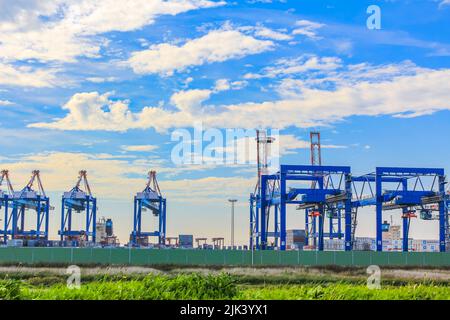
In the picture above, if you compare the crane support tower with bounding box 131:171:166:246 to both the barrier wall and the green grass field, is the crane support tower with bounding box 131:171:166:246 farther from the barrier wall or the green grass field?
the green grass field

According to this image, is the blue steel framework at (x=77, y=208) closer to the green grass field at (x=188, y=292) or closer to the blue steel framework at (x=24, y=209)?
the blue steel framework at (x=24, y=209)

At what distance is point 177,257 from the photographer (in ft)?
179

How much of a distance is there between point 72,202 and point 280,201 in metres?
41.4

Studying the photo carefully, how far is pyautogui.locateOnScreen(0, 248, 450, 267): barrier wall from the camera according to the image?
5350 centimetres

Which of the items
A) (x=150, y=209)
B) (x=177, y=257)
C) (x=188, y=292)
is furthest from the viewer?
(x=150, y=209)

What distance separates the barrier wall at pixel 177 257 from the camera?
176ft

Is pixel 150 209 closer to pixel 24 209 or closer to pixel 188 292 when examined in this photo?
pixel 24 209

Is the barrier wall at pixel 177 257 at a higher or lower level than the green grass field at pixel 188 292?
lower

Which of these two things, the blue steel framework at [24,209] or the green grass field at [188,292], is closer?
the green grass field at [188,292]

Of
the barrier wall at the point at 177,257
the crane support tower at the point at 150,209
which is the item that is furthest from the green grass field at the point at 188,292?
the crane support tower at the point at 150,209

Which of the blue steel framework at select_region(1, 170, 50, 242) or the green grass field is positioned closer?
the green grass field

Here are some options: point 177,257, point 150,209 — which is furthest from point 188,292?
point 150,209

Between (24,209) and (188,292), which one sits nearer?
(188,292)

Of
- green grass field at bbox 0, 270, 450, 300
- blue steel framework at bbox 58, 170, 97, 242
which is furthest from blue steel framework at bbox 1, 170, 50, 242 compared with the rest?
green grass field at bbox 0, 270, 450, 300
